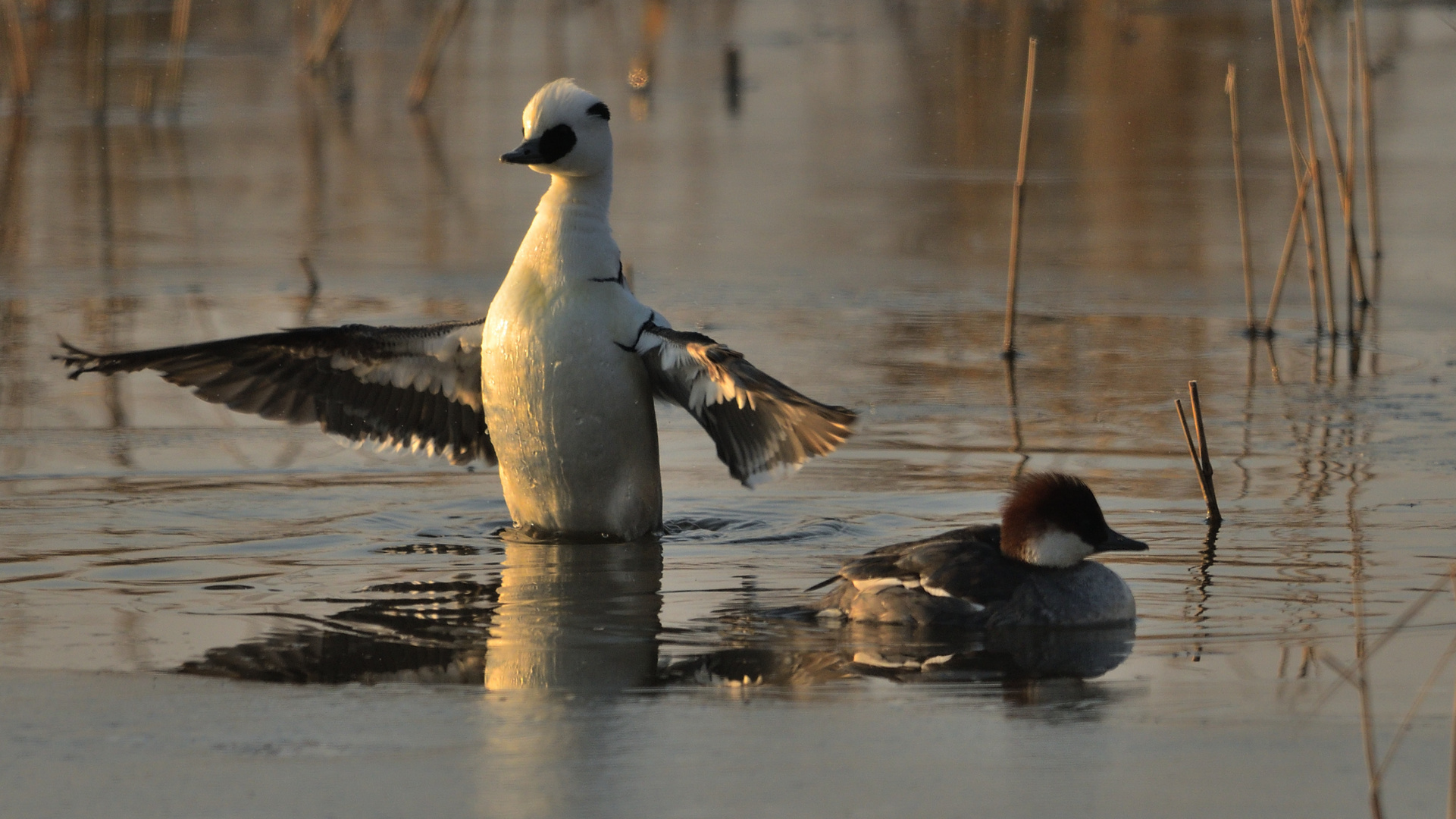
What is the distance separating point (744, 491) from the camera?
6.60 meters

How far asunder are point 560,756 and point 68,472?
3.49 m

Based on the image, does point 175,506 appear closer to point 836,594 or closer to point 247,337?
point 247,337

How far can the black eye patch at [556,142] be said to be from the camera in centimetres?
595

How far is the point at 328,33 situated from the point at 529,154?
12.3 m

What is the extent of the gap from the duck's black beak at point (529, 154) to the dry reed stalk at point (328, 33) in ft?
36.3

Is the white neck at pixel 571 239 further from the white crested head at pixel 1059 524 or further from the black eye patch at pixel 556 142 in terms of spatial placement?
the white crested head at pixel 1059 524

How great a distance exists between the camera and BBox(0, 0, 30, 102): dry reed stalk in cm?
1466

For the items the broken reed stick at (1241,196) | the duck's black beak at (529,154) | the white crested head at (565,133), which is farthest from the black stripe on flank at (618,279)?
the broken reed stick at (1241,196)

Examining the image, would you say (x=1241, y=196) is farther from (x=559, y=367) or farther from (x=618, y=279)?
(x=559, y=367)

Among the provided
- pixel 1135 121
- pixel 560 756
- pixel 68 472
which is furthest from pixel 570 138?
pixel 1135 121

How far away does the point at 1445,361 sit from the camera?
8.26 meters

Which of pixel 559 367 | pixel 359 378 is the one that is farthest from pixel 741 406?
pixel 359 378

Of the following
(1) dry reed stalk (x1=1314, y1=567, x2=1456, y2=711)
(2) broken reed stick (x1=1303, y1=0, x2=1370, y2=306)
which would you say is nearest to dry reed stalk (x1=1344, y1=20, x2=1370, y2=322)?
(2) broken reed stick (x1=1303, y1=0, x2=1370, y2=306)

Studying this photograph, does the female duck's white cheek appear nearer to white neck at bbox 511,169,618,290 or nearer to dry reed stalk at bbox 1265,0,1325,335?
white neck at bbox 511,169,618,290
